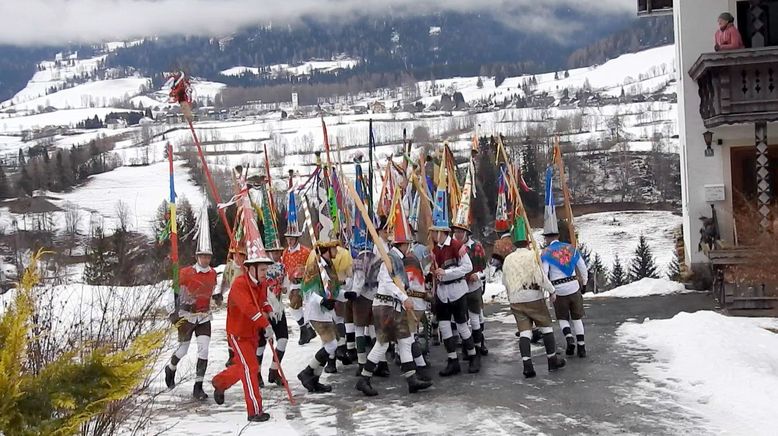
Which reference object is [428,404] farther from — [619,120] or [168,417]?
[619,120]

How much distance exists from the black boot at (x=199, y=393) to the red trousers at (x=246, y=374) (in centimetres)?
124

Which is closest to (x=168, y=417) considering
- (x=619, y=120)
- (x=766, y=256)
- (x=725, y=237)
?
(x=766, y=256)

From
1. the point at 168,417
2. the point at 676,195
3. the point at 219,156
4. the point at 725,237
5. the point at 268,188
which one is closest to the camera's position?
the point at 168,417

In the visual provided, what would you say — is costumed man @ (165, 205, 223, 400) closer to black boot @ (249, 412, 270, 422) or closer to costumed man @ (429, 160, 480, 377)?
black boot @ (249, 412, 270, 422)

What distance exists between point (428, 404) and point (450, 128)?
156427 millimetres

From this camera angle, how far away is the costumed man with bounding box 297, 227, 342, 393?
970 centimetres

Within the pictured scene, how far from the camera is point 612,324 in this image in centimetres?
1432

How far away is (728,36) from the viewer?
17578 millimetres

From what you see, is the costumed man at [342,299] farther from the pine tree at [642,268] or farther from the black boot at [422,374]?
the pine tree at [642,268]

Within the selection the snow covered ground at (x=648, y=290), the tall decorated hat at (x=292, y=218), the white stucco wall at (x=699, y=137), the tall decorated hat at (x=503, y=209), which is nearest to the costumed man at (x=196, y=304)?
the tall decorated hat at (x=292, y=218)

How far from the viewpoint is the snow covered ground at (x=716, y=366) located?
7889mm

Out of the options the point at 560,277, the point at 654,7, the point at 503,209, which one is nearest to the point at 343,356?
the point at 560,277

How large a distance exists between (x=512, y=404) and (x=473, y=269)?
2.94 meters

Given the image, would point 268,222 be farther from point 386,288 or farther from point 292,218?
point 386,288
